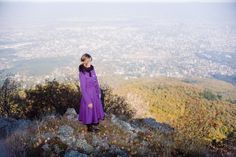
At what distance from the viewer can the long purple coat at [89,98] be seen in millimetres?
9672

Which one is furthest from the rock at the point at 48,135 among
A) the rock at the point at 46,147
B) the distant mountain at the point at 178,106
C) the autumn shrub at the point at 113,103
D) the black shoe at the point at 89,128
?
the distant mountain at the point at 178,106

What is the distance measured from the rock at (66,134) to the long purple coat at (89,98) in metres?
0.43

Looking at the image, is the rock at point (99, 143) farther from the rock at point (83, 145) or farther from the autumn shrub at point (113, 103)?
the autumn shrub at point (113, 103)

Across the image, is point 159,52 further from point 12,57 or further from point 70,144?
point 70,144

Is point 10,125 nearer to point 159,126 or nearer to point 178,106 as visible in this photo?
point 159,126

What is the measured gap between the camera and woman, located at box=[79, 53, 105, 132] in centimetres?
965

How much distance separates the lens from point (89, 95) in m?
9.79

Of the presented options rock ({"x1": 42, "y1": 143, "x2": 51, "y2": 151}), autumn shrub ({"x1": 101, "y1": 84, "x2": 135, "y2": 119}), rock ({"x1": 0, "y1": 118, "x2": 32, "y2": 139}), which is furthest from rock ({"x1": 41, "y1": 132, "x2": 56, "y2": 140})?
autumn shrub ({"x1": 101, "y1": 84, "x2": 135, "y2": 119})

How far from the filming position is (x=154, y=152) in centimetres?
866

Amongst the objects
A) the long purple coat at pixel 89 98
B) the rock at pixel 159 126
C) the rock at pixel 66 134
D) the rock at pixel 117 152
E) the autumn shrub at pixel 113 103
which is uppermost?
the long purple coat at pixel 89 98

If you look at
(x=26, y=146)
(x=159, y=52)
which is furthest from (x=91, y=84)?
(x=159, y=52)

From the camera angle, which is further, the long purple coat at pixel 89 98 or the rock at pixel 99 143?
the long purple coat at pixel 89 98

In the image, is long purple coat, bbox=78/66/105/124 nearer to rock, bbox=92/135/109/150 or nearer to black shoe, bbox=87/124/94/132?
black shoe, bbox=87/124/94/132

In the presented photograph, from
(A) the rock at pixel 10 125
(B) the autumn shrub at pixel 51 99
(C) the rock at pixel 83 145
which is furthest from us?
(B) the autumn shrub at pixel 51 99
